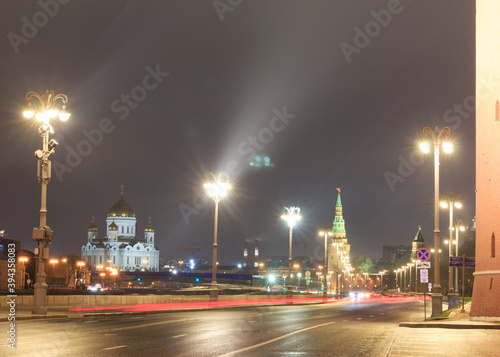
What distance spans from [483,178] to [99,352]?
65.8 ft

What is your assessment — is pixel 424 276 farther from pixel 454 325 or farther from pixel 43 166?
pixel 43 166

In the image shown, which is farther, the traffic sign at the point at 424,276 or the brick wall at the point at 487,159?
the traffic sign at the point at 424,276

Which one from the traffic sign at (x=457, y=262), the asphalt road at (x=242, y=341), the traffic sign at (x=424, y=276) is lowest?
the asphalt road at (x=242, y=341)

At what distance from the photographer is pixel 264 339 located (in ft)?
64.7

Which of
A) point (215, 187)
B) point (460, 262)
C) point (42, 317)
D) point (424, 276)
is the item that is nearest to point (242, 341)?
point (42, 317)

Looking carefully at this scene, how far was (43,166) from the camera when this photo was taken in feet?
102

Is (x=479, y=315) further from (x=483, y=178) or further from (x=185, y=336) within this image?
(x=185, y=336)

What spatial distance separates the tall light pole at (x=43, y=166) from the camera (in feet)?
→ 99.1

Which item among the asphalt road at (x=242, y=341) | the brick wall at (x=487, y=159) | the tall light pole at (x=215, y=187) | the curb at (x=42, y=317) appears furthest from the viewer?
the tall light pole at (x=215, y=187)

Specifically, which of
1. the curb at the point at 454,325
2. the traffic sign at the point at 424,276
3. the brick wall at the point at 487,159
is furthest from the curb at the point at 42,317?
the brick wall at the point at 487,159

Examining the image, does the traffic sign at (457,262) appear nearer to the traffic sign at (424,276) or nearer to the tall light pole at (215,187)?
the traffic sign at (424,276)

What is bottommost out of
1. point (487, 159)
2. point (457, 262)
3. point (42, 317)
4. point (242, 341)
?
point (42, 317)

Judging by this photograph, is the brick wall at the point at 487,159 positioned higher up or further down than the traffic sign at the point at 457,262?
higher up

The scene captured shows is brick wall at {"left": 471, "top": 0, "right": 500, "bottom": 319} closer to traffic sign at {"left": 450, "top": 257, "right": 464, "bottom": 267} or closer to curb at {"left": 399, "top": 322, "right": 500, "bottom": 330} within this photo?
curb at {"left": 399, "top": 322, "right": 500, "bottom": 330}
